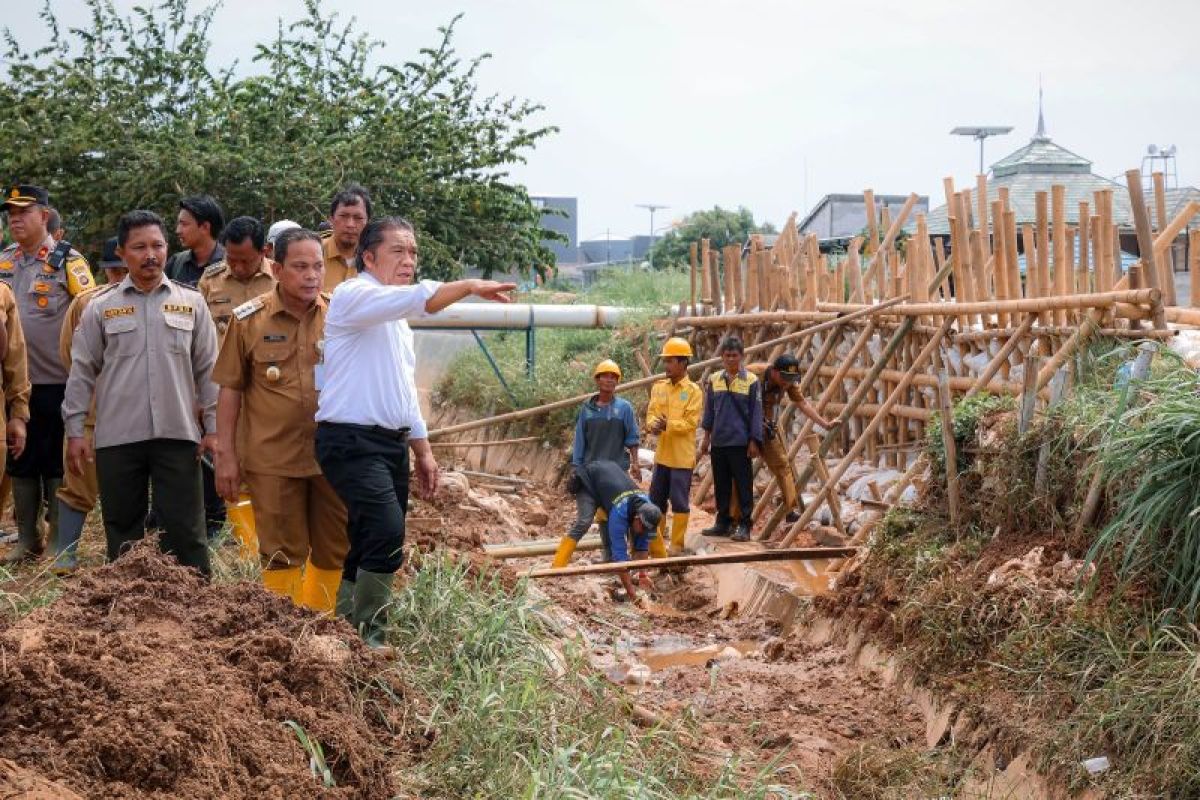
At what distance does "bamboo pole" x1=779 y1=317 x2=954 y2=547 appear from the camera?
10242mm

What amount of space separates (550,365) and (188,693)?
1317 cm

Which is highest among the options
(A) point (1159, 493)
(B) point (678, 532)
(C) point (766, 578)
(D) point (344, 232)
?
(D) point (344, 232)

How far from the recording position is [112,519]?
231 inches

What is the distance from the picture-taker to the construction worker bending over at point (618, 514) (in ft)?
29.8

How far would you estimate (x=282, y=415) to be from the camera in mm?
5562

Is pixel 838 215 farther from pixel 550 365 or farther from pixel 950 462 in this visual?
pixel 950 462

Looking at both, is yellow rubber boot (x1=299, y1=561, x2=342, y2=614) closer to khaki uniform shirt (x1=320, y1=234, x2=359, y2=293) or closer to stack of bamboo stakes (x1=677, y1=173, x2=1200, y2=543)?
khaki uniform shirt (x1=320, y1=234, x2=359, y2=293)

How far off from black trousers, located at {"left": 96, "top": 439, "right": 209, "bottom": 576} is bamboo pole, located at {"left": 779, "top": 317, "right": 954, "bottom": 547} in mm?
5425

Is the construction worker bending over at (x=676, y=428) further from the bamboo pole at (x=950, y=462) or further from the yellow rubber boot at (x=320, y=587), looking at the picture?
the yellow rubber boot at (x=320, y=587)

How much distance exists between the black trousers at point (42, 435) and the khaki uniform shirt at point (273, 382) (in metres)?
1.99

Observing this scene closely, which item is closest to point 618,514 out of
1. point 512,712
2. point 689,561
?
point 689,561

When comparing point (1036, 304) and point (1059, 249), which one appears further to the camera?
point (1059, 249)

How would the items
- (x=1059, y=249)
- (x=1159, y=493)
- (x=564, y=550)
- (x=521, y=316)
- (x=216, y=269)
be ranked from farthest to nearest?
(x=521, y=316), (x=564, y=550), (x=1059, y=249), (x=216, y=269), (x=1159, y=493)

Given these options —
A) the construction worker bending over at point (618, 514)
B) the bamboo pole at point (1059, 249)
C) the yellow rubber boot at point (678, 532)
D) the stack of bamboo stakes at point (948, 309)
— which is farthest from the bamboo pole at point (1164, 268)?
the yellow rubber boot at point (678, 532)
